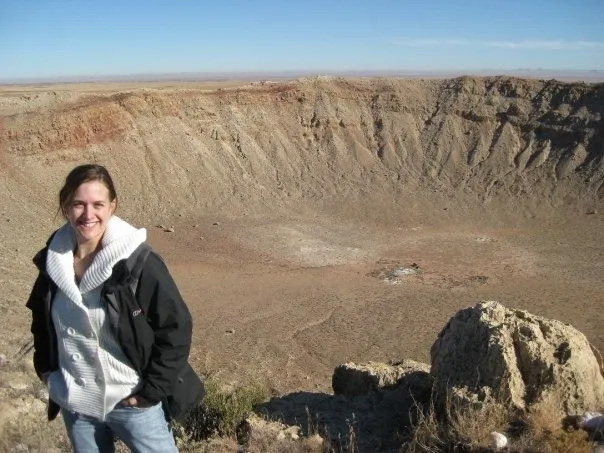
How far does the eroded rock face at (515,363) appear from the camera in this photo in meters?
4.95

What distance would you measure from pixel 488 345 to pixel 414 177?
23.0m

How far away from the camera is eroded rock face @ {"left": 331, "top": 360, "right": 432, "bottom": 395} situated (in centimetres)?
644

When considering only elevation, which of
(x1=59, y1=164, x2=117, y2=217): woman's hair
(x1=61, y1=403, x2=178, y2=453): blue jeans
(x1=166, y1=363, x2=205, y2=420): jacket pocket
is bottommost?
(x1=61, y1=403, x2=178, y2=453): blue jeans

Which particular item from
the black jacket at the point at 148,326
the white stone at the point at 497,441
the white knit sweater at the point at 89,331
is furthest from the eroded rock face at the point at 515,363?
the white knit sweater at the point at 89,331

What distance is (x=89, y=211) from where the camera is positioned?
2.72m

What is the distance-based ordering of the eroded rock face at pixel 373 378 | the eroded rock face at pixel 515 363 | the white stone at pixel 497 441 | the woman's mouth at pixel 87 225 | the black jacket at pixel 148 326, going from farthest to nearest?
the eroded rock face at pixel 373 378
the eroded rock face at pixel 515 363
the white stone at pixel 497 441
the woman's mouth at pixel 87 225
the black jacket at pixel 148 326

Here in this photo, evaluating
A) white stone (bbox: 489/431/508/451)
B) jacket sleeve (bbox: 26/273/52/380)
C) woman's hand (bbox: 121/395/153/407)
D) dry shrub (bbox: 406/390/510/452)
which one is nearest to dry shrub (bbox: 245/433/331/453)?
dry shrub (bbox: 406/390/510/452)

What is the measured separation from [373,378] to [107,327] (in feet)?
16.4

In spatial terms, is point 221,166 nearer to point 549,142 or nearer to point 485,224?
point 485,224

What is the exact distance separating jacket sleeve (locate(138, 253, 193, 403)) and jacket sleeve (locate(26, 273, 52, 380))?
0.58 metres

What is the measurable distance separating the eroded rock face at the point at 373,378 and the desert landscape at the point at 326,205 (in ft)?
8.11

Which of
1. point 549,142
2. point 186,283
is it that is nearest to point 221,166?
point 186,283

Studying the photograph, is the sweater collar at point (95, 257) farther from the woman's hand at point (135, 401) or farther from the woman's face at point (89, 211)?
the woman's hand at point (135, 401)

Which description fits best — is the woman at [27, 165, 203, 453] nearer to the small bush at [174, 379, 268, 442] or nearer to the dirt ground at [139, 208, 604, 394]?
the small bush at [174, 379, 268, 442]
